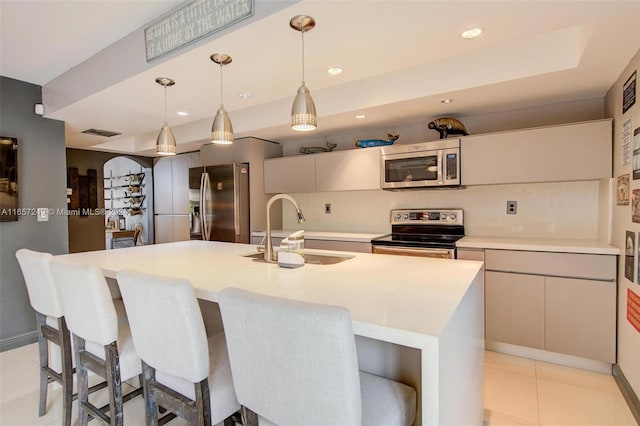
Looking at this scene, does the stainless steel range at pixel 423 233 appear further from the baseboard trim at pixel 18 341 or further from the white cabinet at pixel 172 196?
the baseboard trim at pixel 18 341

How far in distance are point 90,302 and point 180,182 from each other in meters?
4.06

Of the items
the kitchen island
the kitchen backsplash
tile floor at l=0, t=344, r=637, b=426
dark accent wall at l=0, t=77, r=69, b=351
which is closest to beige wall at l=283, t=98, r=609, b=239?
the kitchen backsplash

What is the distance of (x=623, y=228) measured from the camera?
87.7 inches

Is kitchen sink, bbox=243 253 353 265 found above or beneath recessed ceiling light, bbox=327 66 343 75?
beneath

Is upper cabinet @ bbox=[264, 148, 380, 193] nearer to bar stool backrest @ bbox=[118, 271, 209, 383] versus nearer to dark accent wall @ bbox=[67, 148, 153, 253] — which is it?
bar stool backrest @ bbox=[118, 271, 209, 383]

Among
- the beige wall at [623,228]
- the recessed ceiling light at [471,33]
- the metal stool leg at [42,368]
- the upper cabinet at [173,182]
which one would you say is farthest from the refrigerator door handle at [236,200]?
the beige wall at [623,228]

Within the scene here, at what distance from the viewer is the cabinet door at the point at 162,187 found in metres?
5.39

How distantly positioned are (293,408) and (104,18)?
2413 mm

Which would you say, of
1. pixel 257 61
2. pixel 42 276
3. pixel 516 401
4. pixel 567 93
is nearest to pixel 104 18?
pixel 257 61

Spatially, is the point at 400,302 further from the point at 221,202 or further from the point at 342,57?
the point at 221,202

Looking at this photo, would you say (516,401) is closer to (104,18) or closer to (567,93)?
(567,93)

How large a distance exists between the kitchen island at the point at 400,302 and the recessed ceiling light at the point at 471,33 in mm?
1222

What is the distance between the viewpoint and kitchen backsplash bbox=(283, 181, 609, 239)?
→ 2814 millimetres

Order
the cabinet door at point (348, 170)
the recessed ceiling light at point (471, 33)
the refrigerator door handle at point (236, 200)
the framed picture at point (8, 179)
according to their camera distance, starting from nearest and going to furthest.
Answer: the recessed ceiling light at point (471, 33)
the framed picture at point (8, 179)
the cabinet door at point (348, 170)
the refrigerator door handle at point (236, 200)
